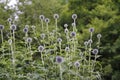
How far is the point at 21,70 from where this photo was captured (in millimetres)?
3189

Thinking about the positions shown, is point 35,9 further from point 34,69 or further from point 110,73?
point 34,69

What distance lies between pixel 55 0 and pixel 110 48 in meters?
3.31

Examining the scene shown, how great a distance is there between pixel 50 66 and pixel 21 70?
289 mm

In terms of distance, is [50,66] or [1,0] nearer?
[50,66]

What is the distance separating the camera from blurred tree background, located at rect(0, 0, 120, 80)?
7.93 m

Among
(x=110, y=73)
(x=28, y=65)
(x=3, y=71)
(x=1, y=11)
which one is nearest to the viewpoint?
(x=3, y=71)

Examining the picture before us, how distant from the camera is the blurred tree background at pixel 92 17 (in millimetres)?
7926

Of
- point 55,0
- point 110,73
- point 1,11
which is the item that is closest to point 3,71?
point 110,73

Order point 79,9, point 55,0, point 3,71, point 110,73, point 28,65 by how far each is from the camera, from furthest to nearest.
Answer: point 55,0, point 79,9, point 110,73, point 28,65, point 3,71

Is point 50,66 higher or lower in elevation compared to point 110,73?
higher

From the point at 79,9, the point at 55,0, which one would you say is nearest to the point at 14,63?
the point at 79,9

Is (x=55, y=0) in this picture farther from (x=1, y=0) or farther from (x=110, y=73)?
(x=110, y=73)

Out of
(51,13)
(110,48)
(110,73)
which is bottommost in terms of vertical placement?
(110,73)

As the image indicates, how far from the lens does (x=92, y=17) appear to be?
8.83 metres
